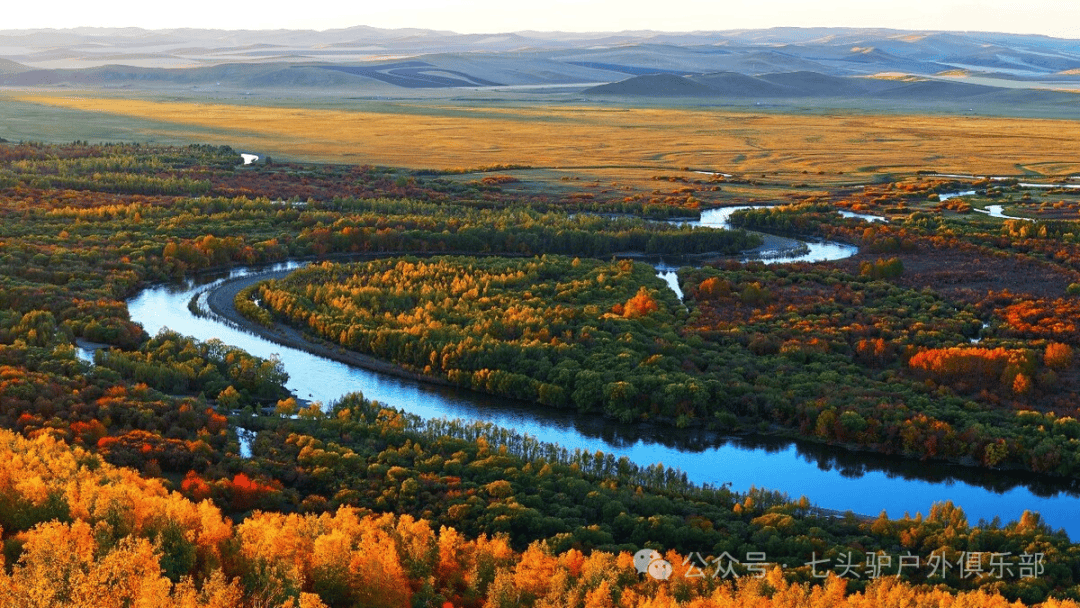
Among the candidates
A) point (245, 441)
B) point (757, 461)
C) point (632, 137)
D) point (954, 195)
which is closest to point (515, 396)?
point (757, 461)

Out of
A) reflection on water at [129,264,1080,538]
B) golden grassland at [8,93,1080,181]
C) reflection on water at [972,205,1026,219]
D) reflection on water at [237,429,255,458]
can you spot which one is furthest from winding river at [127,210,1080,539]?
golden grassland at [8,93,1080,181]

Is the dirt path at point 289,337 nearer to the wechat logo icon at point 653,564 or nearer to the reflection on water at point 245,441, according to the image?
the reflection on water at point 245,441

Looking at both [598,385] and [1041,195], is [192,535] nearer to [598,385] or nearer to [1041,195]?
[598,385]

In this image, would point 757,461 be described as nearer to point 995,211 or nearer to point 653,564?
point 653,564

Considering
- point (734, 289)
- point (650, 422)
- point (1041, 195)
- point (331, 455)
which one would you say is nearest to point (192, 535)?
point (331, 455)

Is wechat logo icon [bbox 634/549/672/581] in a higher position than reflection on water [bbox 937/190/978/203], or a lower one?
higher

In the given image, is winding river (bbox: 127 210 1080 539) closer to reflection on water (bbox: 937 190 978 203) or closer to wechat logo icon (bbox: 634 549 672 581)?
wechat logo icon (bbox: 634 549 672 581)
